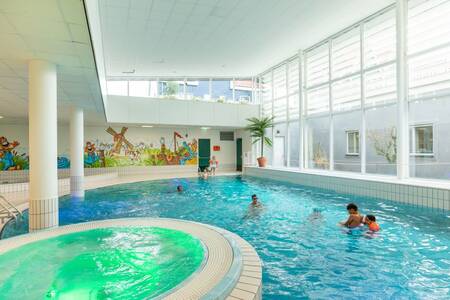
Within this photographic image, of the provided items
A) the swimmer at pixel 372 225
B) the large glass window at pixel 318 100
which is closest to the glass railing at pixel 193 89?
the large glass window at pixel 318 100

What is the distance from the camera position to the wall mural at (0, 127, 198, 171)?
13617 mm

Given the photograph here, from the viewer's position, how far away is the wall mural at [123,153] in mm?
13617

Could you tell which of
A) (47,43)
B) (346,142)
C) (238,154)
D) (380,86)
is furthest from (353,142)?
(47,43)

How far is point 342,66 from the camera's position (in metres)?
10.7

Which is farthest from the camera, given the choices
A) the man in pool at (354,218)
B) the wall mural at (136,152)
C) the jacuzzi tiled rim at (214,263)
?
the wall mural at (136,152)

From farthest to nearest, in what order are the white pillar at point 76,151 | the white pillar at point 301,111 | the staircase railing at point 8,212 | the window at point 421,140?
the white pillar at point 301,111
the white pillar at point 76,151
the window at point 421,140
the staircase railing at point 8,212

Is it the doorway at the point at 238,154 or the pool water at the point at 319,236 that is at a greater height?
the doorway at the point at 238,154

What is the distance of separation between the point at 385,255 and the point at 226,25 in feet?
22.1

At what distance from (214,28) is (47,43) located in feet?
16.4

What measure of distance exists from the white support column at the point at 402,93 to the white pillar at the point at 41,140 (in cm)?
847

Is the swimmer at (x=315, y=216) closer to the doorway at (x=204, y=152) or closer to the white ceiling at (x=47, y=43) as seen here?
the white ceiling at (x=47, y=43)

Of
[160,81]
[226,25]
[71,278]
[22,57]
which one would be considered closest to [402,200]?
[226,25]

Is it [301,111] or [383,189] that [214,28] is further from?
[383,189]

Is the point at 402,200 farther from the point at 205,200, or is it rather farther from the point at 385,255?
the point at 205,200
